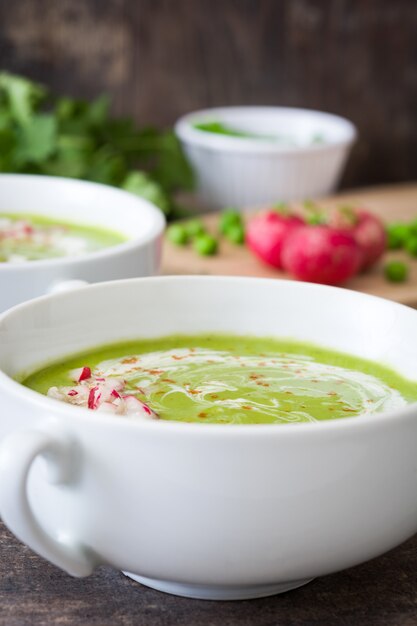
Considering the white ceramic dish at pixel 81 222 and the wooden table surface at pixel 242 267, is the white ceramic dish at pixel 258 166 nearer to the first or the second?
the wooden table surface at pixel 242 267

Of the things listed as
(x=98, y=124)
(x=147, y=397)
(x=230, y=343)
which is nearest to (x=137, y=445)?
(x=147, y=397)

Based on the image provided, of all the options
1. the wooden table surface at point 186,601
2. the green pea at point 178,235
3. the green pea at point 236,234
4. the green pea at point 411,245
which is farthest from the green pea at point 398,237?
the wooden table surface at point 186,601

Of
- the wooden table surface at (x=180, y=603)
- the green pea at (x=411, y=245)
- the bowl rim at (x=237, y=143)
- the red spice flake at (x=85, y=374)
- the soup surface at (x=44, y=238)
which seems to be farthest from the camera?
the bowl rim at (x=237, y=143)

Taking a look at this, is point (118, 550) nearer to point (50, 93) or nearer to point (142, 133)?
point (142, 133)

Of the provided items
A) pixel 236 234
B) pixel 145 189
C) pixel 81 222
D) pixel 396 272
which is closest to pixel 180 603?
pixel 81 222

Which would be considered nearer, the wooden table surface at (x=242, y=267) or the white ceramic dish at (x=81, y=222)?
the white ceramic dish at (x=81, y=222)

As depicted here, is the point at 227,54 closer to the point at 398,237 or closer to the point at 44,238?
the point at 398,237
